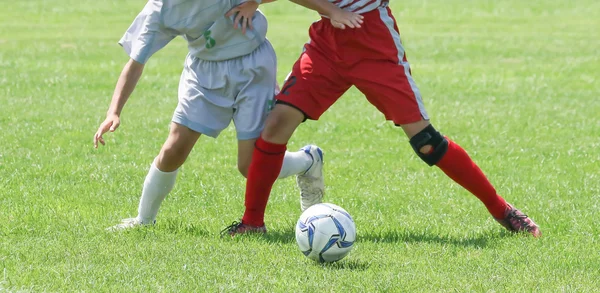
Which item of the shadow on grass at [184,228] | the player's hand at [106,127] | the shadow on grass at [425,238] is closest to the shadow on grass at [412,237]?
the shadow on grass at [425,238]

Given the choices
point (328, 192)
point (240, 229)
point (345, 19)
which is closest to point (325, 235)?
point (240, 229)

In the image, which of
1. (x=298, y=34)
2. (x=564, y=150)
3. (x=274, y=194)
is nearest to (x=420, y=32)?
(x=298, y=34)

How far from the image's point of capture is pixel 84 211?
20.2 ft

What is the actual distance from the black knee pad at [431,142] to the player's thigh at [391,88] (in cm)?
9

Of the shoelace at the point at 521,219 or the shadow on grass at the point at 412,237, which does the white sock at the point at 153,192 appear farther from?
the shoelace at the point at 521,219

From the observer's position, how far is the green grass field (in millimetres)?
4688

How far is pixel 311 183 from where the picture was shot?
646 centimetres

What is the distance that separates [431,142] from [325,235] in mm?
1037

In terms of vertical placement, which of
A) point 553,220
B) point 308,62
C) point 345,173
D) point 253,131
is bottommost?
point 345,173

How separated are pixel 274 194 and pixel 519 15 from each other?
2058 cm

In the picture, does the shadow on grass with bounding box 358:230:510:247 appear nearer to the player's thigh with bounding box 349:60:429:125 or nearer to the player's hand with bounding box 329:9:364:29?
the player's thigh with bounding box 349:60:429:125

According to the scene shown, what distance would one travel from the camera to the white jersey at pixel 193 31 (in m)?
5.51

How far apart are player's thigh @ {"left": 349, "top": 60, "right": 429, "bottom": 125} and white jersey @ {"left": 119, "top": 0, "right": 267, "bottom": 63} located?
654mm

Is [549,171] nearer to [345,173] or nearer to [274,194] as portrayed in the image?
[345,173]
